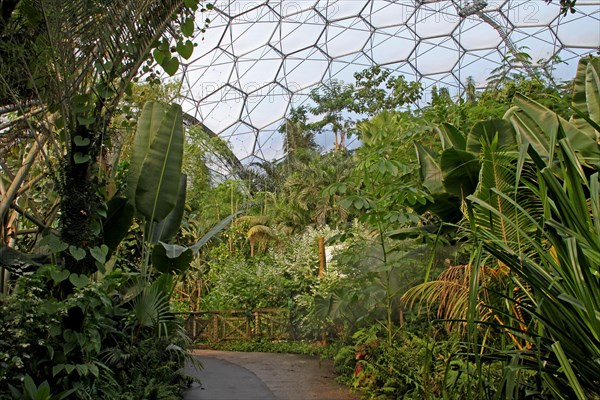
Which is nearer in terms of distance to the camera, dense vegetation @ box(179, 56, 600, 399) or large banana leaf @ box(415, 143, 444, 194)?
dense vegetation @ box(179, 56, 600, 399)

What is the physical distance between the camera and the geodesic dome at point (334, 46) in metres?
31.0

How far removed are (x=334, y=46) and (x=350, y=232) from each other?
2771 cm

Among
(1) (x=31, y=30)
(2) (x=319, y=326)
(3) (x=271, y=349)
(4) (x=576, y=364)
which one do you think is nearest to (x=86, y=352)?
(1) (x=31, y=30)

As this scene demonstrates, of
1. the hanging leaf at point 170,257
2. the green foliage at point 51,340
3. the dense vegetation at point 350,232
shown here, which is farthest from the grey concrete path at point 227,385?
the green foliage at point 51,340

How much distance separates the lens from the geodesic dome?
1221 inches

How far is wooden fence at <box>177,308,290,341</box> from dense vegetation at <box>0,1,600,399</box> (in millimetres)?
4875

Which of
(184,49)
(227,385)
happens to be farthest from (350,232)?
(184,49)

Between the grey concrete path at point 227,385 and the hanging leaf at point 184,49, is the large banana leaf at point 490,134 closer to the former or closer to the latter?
the hanging leaf at point 184,49

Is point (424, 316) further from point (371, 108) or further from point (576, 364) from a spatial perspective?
point (371, 108)

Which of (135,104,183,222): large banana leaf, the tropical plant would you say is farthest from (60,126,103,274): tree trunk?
the tropical plant

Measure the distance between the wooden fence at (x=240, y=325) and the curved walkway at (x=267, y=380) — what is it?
3462 millimetres

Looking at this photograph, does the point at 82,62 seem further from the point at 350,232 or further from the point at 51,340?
the point at 350,232

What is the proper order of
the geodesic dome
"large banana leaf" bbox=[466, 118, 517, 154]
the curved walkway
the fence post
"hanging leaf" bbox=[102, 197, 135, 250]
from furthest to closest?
the geodesic dome, the fence post, the curved walkway, "hanging leaf" bbox=[102, 197, 135, 250], "large banana leaf" bbox=[466, 118, 517, 154]

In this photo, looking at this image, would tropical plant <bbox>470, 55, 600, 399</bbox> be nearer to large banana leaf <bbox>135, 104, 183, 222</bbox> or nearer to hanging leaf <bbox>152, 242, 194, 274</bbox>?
large banana leaf <bbox>135, 104, 183, 222</bbox>
